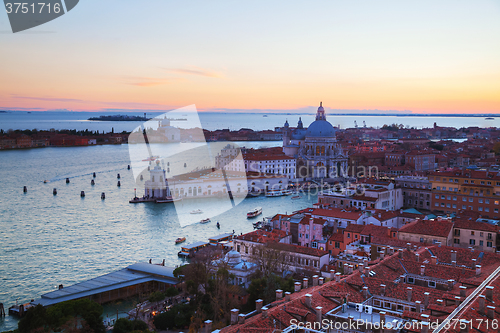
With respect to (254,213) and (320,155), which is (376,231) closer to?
(254,213)

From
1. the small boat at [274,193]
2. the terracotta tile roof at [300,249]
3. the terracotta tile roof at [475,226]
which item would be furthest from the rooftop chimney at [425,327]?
the small boat at [274,193]

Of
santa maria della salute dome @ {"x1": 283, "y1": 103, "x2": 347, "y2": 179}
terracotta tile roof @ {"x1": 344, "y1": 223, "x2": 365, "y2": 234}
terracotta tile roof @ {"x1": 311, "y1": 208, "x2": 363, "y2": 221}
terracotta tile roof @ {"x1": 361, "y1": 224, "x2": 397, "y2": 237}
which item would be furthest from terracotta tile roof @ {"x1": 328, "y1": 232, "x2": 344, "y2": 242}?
santa maria della salute dome @ {"x1": 283, "y1": 103, "x2": 347, "y2": 179}

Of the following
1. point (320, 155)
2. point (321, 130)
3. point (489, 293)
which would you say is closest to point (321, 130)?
point (321, 130)

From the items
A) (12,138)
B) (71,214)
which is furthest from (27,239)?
(12,138)

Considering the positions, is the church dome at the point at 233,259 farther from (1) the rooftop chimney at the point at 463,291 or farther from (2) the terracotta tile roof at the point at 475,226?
(2) the terracotta tile roof at the point at 475,226

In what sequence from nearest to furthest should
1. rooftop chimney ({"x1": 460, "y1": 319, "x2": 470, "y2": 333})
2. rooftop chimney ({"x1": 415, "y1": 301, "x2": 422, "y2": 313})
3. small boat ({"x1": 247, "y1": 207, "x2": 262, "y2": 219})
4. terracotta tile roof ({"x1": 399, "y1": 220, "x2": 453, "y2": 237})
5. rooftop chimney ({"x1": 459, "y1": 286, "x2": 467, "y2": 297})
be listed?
rooftop chimney ({"x1": 460, "y1": 319, "x2": 470, "y2": 333})
rooftop chimney ({"x1": 415, "y1": 301, "x2": 422, "y2": 313})
rooftop chimney ({"x1": 459, "y1": 286, "x2": 467, "y2": 297})
terracotta tile roof ({"x1": 399, "y1": 220, "x2": 453, "y2": 237})
small boat ({"x1": 247, "y1": 207, "x2": 262, "y2": 219})

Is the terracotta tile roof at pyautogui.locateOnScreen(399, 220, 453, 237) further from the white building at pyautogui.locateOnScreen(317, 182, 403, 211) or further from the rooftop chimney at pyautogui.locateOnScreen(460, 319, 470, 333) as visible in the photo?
the rooftop chimney at pyautogui.locateOnScreen(460, 319, 470, 333)
